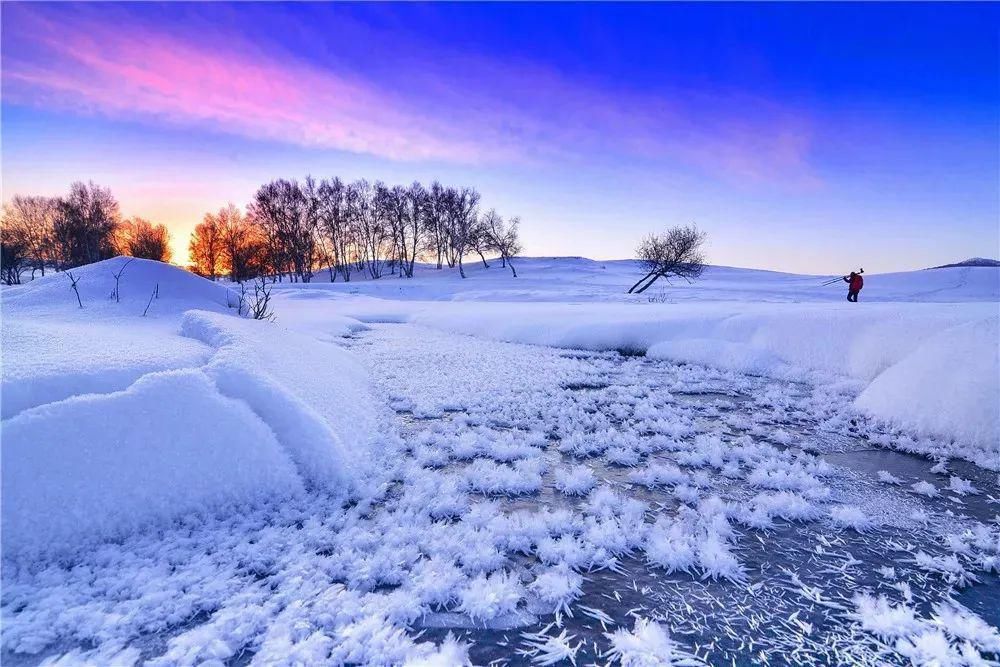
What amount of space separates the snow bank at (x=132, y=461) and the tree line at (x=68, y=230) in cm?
4321

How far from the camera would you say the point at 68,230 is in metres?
38.9

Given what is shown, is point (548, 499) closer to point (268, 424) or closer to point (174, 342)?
point (268, 424)

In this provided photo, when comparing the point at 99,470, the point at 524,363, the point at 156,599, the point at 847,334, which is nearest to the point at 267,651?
the point at 156,599

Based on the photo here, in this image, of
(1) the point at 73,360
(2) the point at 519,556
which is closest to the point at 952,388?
(2) the point at 519,556

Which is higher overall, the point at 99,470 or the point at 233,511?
the point at 99,470

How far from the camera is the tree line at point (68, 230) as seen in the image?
3894cm

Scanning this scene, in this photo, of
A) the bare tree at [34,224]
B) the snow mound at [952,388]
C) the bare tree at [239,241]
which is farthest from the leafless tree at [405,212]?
the snow mound at [952,388]

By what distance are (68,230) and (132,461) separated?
51940mm

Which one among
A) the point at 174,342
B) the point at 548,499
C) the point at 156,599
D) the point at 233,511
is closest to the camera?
the point at 156,599

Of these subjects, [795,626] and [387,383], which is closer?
[795,626]

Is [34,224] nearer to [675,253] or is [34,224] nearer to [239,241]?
[239,241]

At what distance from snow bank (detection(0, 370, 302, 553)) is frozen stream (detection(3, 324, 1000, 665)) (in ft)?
0.51

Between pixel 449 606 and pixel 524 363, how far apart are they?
635 cm

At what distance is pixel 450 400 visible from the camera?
5539 millimetres
